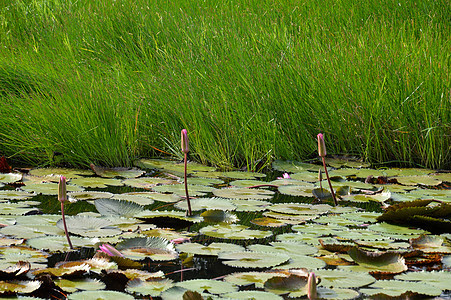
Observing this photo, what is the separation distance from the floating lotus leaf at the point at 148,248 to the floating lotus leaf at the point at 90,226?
148mm

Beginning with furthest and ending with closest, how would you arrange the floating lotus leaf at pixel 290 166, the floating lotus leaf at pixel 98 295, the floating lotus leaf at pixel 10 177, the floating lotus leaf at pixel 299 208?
the floating lotus leaf at pixel 290 166, the floating lotus leaf at pixel 10 177, the floating lotus leaf at pixel 299 208, the floating lotus leaf at pixel 98 295

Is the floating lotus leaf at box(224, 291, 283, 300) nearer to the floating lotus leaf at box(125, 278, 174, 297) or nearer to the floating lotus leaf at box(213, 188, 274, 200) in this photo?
the floating lotus leaf at box(125, 278, 174, 297)

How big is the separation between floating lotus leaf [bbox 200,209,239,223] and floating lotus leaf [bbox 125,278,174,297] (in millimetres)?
639

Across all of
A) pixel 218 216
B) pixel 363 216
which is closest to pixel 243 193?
pixel 218 216

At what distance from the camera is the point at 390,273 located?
5.20 ft

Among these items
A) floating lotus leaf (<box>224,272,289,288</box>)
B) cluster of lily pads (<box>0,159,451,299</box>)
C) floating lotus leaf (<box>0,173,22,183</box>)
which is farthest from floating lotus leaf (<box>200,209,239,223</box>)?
floating lotus leaf (<box>0,173,22,183</box>)

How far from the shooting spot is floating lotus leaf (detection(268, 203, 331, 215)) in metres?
2.25

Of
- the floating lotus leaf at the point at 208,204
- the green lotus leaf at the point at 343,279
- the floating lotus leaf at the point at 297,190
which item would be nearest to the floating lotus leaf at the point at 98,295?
the green lotus leaf at the point at 343,279

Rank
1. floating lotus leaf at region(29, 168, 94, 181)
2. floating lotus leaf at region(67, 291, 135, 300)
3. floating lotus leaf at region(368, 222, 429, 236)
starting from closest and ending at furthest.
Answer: floating lotus leaf at region(67, 291, 135, 300), floating lotus leaf at region(368, 222, 429, 236), floating lotus leaf at region(29, 168, 94, 181)

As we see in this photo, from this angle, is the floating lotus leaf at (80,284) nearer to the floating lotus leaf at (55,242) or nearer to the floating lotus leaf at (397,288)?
the floating lotus leaf at (55,242)

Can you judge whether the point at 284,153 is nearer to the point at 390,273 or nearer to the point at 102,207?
the point at 102,207

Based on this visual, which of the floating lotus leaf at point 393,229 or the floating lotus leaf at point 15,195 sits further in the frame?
the floating lotus leaf at point 15,195

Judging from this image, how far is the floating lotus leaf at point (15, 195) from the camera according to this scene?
2.41 m

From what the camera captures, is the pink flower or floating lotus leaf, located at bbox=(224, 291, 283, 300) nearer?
floating lotus leaf, located at bbox=(224, 291, 283, 300)
